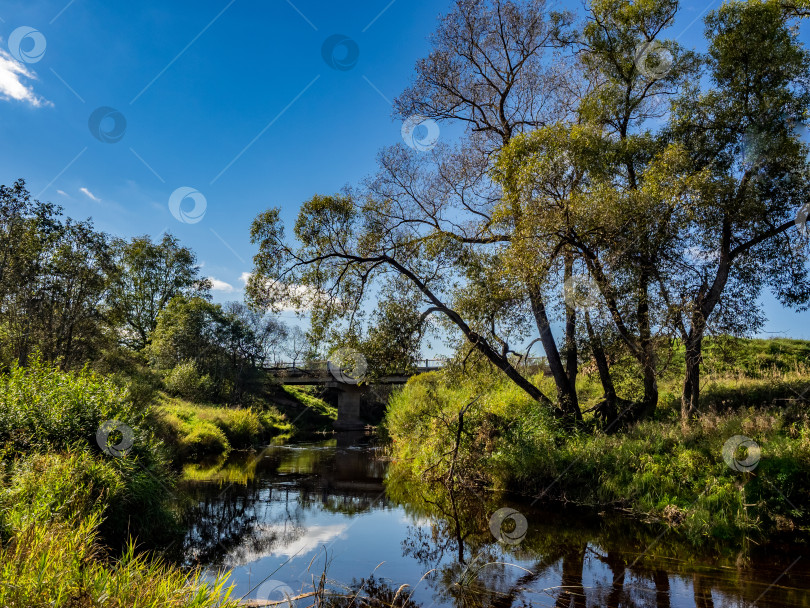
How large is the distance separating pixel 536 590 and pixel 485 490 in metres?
7.57

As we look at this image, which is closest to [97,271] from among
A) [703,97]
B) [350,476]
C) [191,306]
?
[350,476]

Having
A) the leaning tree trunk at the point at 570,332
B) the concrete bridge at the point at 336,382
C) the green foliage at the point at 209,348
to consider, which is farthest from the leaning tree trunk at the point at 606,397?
the concrete bridge at the point at 336,382

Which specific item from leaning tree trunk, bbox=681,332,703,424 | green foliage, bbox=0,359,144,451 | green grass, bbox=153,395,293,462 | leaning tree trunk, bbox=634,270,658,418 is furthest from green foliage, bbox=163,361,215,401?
leaning tree trunk, bbox=681,332,703,424

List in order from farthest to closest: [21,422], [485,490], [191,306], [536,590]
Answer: [191,306], [485,490], [21,422], [536,590]

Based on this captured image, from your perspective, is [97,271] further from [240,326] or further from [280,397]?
[280,397]

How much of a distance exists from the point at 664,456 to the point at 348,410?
41.6 meters

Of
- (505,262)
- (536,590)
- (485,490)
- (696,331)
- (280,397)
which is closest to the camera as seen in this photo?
(536,590)

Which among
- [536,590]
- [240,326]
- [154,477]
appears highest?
[240,326]

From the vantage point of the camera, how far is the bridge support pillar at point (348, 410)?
165 feet

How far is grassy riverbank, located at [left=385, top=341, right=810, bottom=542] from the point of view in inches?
364

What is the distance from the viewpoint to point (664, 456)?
11555 mm

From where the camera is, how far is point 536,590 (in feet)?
23.3

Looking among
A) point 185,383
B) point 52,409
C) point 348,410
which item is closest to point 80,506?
point 52,409

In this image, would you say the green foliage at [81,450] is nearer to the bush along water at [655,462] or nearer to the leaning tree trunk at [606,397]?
the bush along water at [655,462]
